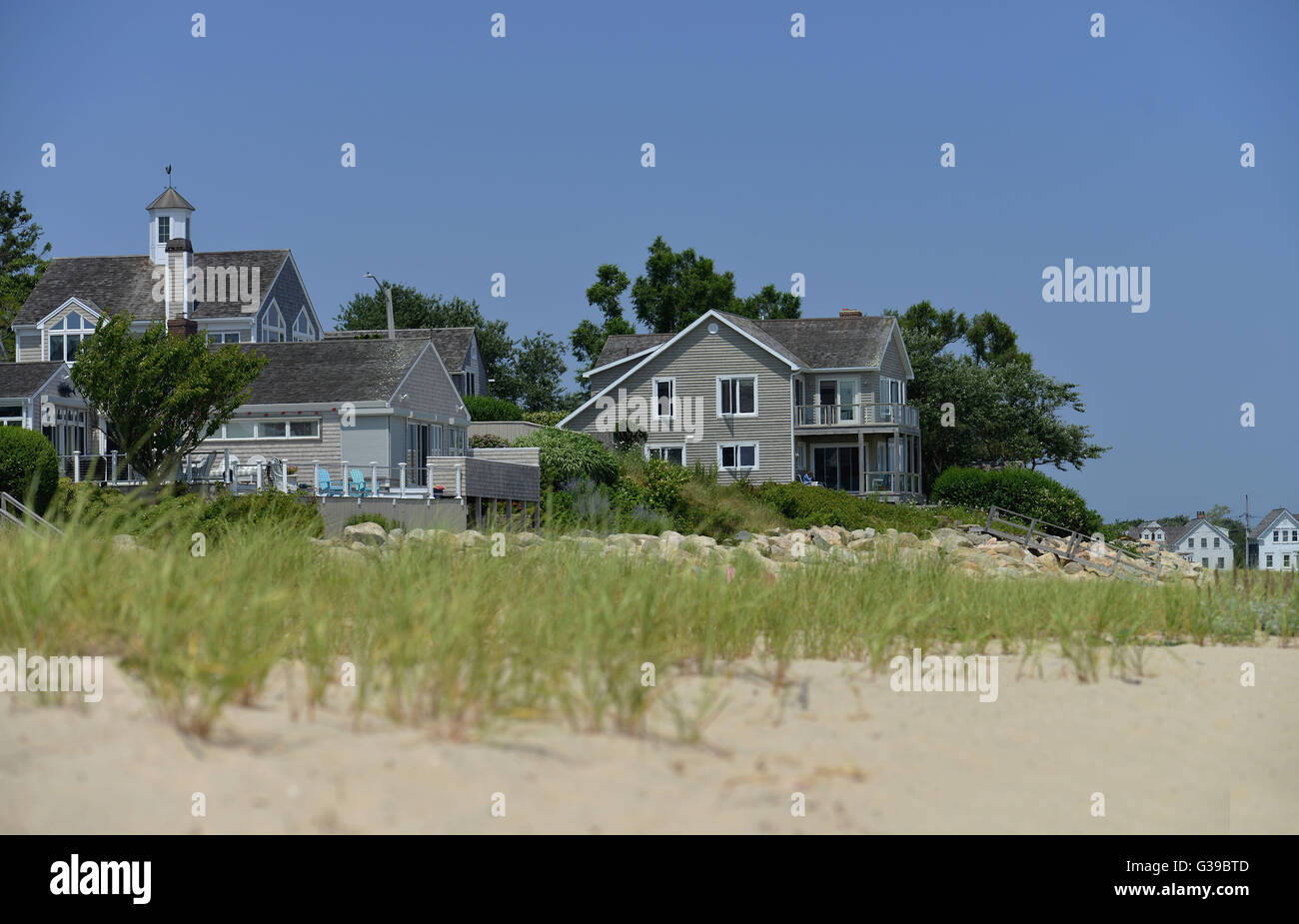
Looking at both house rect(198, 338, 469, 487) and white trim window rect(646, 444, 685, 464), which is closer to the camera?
house rect(198, 338, 469, 487)

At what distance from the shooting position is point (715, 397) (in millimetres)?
47562

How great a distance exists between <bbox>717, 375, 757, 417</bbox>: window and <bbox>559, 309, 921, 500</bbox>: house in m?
0.04

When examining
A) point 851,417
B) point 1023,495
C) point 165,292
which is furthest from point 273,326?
point 1023,495

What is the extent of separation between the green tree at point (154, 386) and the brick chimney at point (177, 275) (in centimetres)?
1708

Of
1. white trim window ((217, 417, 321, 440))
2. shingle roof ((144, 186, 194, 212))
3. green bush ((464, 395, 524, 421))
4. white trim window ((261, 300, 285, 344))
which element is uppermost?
shingle roof ((144, 186, 194, 212))

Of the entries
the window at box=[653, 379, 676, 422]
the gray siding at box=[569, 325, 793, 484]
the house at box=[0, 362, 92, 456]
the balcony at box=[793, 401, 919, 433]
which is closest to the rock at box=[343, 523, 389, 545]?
the house at box=[0, 362, 92, 456]

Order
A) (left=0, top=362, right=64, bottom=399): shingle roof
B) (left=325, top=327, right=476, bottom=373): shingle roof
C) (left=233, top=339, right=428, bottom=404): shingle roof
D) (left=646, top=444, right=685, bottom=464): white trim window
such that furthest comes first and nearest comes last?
(left=325, top=327, right=476, bottom=373): shingle roof < (left=646, top=444, right=685, bottom=464): white trim window < (left=233, top=339, right=428, bottom=404): shingle roof < (left=0, top=362, right=64, bottom=399): shingle roof

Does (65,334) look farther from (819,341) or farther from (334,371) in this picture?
(819,341)

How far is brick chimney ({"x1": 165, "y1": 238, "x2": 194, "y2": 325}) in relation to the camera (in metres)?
44.8

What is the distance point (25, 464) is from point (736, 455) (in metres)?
28.6

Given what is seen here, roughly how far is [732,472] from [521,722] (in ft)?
140

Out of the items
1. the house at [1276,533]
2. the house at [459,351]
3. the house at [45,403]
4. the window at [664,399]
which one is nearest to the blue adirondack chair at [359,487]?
the house at [45,403]

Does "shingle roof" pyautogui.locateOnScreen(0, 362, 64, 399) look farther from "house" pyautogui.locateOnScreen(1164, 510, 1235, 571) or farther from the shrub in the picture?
"house" pyautogui.locateOnScreen(1164, 510, 1235, 571)
